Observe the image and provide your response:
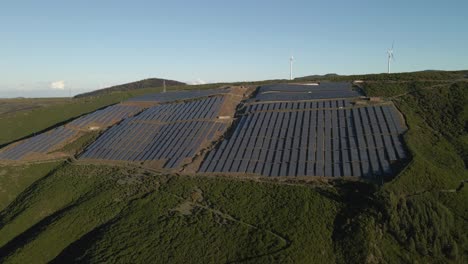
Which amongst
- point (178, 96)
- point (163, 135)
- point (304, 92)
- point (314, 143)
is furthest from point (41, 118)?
point (314, 143)

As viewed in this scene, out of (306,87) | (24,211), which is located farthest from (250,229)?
(306,87)

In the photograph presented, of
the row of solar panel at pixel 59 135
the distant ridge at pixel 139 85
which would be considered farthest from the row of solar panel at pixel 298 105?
the distant ridge at pixel 139 85

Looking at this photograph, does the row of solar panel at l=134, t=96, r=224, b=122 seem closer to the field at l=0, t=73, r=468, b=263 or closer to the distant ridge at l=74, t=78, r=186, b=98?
the field at l=0, t=73, r=468, b=263

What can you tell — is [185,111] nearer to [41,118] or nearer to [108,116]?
[108,116]

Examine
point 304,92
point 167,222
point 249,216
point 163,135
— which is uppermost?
point 304,92

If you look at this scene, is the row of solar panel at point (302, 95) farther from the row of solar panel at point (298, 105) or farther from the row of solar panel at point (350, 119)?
the row of solar panel at point (350, 119)

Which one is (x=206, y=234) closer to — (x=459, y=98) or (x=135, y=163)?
(x=135, y=163)

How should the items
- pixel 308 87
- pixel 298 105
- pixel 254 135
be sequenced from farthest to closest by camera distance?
pixel 308 87 < pixel 298 105 < pixel 254 135
